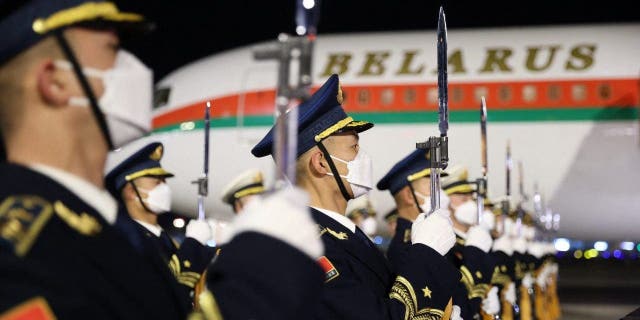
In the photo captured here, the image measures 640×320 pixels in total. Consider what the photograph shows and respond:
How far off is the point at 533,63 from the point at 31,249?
1184cm

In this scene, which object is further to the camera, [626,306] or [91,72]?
[626,306]

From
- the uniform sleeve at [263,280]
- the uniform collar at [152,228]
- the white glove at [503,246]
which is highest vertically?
the uniform sleeve at [263,280]

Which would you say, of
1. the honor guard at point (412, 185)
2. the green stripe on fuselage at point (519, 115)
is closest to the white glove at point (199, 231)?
the honor guard at point (412, 185)

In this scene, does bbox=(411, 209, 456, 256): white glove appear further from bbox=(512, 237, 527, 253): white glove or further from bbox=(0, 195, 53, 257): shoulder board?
bbox=(512, 237, 527, 253): white glove

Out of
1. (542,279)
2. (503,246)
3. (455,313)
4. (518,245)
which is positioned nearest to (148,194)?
(455,313)

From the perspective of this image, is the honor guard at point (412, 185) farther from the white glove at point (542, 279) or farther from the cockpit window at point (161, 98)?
the cockpit window at point (161, 98)

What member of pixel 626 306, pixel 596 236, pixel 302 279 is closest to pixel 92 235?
pixel 302 279

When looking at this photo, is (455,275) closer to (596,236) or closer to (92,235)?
(92,235)

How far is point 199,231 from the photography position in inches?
229

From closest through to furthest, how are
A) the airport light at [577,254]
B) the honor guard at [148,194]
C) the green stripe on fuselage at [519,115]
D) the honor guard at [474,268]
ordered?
the honor guard at [474,268]
the honor guard at [148,194]
the green stripe on fuselage at [519,115]
the airport light at [577,254]

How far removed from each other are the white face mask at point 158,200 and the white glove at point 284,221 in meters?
3.52

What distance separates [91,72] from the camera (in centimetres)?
171

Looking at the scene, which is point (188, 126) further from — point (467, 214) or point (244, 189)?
point (467, 214)

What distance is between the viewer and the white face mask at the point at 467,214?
5.98 m
